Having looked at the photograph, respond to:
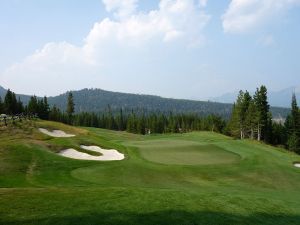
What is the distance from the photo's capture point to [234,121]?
110 meters

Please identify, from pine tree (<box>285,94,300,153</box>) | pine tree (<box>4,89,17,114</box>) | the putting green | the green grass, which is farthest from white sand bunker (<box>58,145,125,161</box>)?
pine tree (<box>4,89,17,114</box>)

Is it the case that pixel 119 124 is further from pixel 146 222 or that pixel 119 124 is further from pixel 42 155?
pixel 146 222

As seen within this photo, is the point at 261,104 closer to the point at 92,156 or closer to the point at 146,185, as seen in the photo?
the point at 92,156

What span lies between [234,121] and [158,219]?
9790cm

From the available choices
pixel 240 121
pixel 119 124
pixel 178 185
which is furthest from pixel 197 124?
pixel 178 185

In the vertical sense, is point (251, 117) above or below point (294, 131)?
above

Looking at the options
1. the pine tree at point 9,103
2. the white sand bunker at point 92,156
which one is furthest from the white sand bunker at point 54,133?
the pine tree at point 9,103

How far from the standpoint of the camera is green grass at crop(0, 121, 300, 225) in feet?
51.8

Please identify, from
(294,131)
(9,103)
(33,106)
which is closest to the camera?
(294,131)

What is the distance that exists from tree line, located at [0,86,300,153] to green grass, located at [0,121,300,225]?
134ft

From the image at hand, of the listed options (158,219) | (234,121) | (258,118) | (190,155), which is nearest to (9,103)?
(234,121)

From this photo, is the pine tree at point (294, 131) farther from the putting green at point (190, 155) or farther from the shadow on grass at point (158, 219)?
the shadow on grass at point (158, 219)

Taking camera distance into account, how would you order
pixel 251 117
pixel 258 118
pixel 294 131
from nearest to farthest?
pixel 258 118 < pixel 251 117 < pixel 294 131

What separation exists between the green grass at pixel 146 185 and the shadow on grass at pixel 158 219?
4 centimetres
